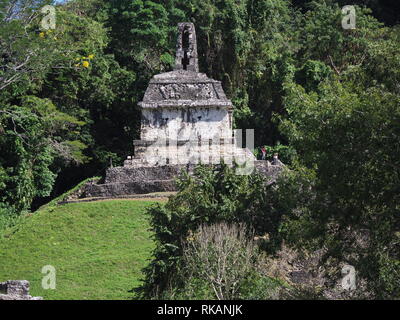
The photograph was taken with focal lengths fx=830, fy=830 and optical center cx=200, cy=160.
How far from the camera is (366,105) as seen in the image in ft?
53.6

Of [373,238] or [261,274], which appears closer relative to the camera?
[373,238]

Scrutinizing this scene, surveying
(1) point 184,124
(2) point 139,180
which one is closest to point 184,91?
(1) point 184,124

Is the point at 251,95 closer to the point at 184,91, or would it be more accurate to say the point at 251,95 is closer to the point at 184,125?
the point at 184,91

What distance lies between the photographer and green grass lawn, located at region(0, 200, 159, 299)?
65.3 ft

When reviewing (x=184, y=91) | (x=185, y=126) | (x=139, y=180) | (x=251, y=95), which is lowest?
(x=139, y=180)

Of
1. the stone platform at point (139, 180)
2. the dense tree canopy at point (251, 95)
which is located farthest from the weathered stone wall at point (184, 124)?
the dense tree canopy at point (251, 95)

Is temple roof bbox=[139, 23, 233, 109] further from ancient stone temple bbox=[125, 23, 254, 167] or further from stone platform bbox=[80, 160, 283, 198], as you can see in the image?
stone platform bbox=[80, 160, 283, 198]

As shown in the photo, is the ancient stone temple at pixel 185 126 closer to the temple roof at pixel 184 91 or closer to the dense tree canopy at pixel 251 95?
the temple roof at pixel 184 91

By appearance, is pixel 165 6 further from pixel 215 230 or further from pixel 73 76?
pixel 215 230

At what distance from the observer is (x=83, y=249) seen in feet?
74.1

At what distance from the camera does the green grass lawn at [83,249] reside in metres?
19.9

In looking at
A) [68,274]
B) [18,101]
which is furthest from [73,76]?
[68,274]
